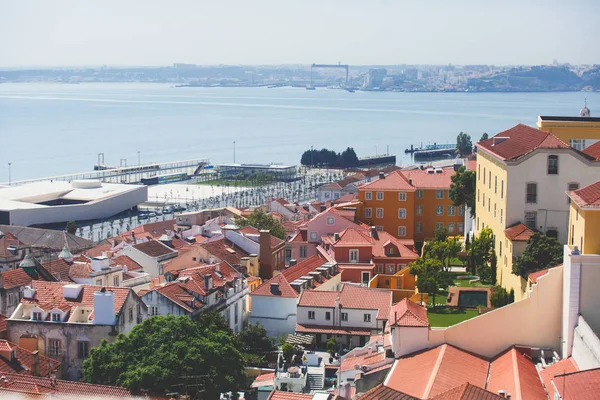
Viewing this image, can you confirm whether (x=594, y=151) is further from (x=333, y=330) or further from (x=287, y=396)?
(x=287, y=396)

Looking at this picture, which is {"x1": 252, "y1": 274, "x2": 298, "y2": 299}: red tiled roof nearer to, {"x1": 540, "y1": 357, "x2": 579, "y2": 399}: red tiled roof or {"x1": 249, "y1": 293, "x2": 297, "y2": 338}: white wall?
{"x1": 249, "y1": 293, "x2": 297, "y2": 338}: white wall

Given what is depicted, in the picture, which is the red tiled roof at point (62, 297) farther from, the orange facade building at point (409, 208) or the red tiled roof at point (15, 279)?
the orange facade building at point (409, 208)

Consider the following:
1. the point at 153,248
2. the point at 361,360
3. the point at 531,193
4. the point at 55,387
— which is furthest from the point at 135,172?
the point at 55,387

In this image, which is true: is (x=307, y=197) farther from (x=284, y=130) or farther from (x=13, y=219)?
(x=284, y=130)

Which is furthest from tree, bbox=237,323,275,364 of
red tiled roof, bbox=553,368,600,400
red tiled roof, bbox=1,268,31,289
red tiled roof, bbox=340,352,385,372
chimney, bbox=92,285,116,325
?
red tiled roof, bbox=553,368,600,400

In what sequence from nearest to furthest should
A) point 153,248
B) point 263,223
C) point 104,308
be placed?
point 104,308, point 153,248, point 263,223

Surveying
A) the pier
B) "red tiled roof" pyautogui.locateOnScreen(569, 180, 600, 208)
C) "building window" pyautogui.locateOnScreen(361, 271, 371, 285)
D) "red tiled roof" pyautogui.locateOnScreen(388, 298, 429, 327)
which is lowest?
the pier
